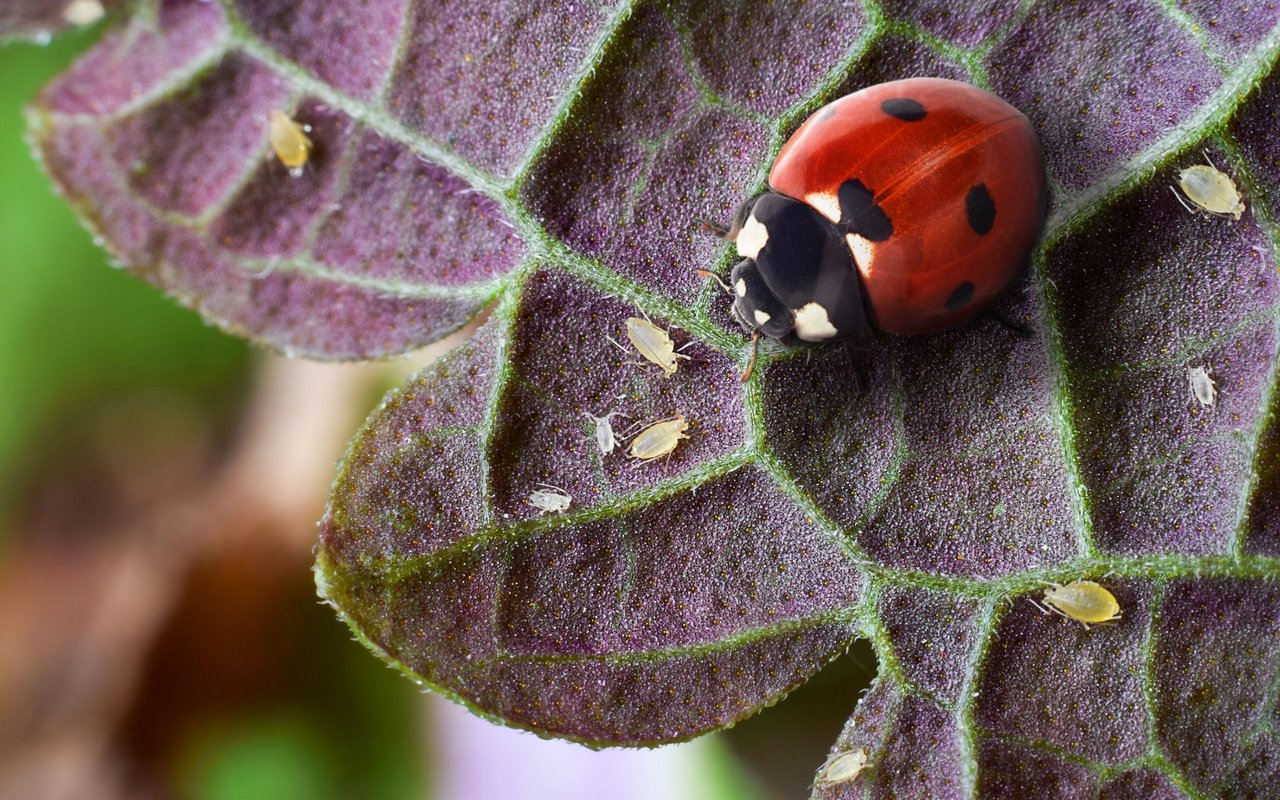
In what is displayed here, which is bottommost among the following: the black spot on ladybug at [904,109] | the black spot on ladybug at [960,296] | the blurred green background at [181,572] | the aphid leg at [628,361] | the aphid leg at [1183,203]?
the blurred green background at [181,572]

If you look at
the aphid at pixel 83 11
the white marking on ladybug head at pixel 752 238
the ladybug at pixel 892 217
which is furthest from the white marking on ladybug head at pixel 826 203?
the aphid at pixel 83 11

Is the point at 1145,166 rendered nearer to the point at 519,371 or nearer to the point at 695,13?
the point at 695,13

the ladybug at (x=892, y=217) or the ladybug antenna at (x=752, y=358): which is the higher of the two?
the ladybug at (x=892, y=217)

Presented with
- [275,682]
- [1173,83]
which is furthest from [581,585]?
[275,682]

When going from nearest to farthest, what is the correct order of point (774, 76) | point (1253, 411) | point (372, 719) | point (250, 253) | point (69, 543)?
point (1253, 411) → point (774, 76) → point (250, 253) → point (372, 719) → point (69, 543)

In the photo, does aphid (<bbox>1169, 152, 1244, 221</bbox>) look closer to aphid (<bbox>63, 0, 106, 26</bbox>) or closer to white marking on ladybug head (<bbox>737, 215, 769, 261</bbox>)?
white marking on ladybug head (<bbox>737, 215, 769, 261</bbox>)

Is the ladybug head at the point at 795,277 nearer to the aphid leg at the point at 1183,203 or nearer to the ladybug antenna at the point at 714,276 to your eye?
the ladybug antenna at the point at 714,276
